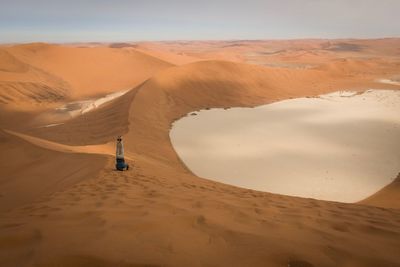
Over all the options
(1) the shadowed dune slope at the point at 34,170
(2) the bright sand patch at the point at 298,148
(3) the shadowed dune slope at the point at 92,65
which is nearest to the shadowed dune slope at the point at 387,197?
(2) the bright sand patch at the point at 298,148

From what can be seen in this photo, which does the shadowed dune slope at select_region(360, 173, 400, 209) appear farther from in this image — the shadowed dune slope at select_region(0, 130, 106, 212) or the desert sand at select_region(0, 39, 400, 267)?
the shadowed dune slope at select_region(0, 130, 106, 212)

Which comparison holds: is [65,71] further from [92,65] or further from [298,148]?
[298,148]

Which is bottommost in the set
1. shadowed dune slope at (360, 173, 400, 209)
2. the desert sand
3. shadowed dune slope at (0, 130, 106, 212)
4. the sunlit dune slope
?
shadowed dune slope at (360, 173, 400, 209)

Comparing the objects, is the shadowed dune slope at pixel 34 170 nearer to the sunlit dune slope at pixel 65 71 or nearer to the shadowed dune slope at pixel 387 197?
the shadowed dune slope at pixel 387 197

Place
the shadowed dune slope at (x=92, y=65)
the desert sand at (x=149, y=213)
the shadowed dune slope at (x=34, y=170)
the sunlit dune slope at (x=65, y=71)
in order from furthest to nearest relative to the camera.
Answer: the shadowed dune slope at (x=92, y=65), the sunlit dune slope at (x=65, y=71), the shadowed dune slope at (x=34, y=170), the desert sand at (x=149, y=213)

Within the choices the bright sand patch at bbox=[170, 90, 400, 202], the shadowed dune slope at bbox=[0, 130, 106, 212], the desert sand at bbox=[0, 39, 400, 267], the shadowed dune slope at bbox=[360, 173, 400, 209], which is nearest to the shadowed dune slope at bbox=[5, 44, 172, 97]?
the desert sand at bbox=[0, 39, 400, 267]

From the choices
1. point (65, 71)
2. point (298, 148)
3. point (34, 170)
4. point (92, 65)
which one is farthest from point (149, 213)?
point (92, 65)

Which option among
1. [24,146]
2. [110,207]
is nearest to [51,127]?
[24,146]

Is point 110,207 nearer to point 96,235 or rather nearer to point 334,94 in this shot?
point 96,235
